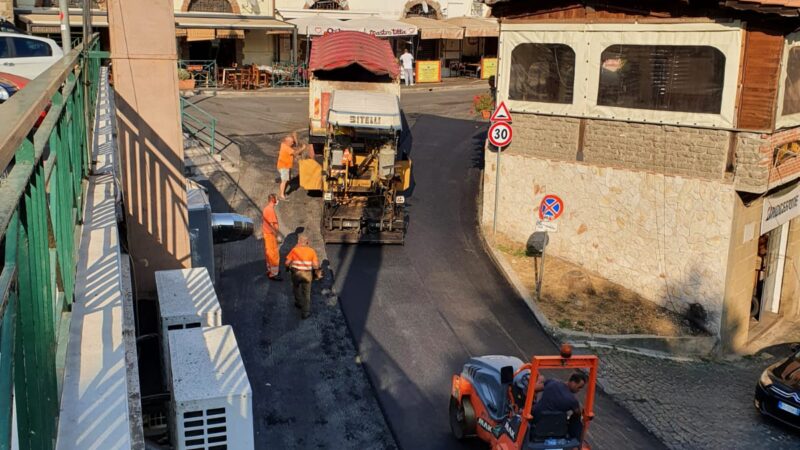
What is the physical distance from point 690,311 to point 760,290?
3.72m

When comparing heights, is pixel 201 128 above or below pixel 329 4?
below

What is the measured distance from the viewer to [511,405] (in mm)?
9617

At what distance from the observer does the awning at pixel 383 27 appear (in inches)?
1359

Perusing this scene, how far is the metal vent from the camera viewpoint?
5148 mm

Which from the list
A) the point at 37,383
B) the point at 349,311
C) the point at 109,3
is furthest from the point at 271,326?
the point at 37,383

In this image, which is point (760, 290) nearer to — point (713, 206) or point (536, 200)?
point (713, 206)

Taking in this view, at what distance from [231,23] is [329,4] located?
624 cm

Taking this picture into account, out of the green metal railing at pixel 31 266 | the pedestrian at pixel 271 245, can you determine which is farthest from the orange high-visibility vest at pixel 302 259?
the green metal railing at pixel 31 266

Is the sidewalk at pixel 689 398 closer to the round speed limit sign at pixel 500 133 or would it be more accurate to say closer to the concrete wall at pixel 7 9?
the round speed limit sign at pixel 500 133

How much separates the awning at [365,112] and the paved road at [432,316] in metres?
2.53

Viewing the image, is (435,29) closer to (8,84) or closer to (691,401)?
(8,84)

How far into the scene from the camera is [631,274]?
17562 mm

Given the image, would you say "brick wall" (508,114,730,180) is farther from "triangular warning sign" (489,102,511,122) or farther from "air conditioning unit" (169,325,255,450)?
"air conditioning unit" (169,325,255,450)

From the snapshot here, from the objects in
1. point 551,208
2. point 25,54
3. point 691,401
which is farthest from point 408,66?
point 691,401
